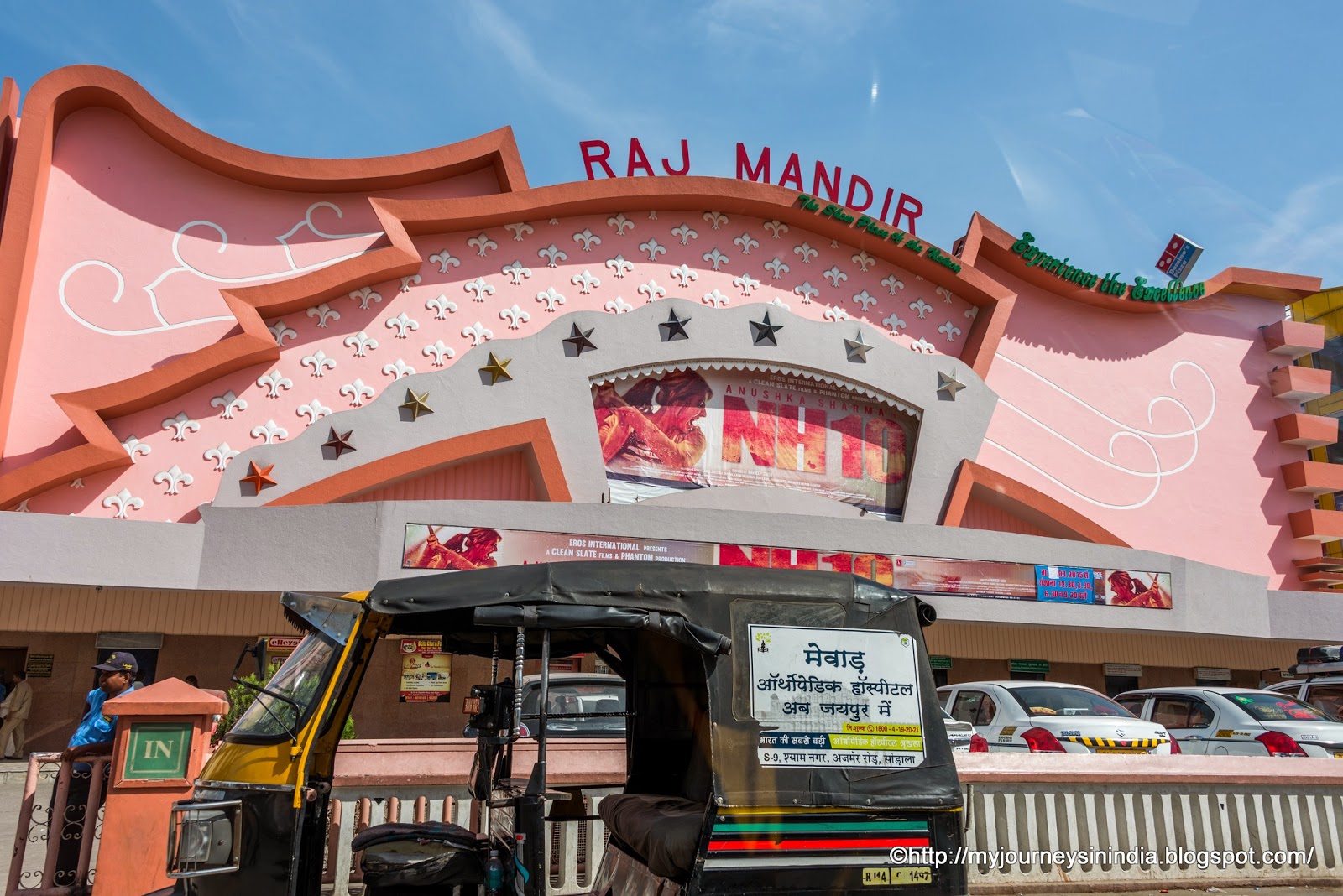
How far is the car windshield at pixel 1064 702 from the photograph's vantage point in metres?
11.5

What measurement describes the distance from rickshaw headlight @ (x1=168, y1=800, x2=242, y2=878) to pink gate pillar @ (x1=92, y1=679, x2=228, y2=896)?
296 centimetres

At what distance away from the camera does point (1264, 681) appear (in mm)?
25047

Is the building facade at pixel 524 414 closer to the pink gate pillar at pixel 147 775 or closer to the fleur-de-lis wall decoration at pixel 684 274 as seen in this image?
the fleur-de-lis wall decoration at pixel 684 274

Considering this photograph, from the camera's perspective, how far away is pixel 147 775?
7.11 m

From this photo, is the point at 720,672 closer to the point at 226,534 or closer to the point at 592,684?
the point at 592,684

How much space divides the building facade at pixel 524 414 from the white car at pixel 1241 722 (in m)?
6.34

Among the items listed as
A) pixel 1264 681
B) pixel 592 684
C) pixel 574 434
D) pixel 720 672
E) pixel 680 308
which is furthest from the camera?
pixel 1264 681

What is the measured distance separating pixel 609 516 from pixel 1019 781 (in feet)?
33.8

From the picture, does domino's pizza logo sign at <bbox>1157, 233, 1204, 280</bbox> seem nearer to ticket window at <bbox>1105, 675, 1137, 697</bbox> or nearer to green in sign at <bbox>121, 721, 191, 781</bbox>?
ticket window at <bbox>1105, 675, 1137, 697</bbox>

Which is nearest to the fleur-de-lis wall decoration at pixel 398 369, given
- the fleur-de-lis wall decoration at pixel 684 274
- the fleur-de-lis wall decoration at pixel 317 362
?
the fleur-de-lis wall decoration at pixel 317 362

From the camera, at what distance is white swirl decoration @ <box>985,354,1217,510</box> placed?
23.3 m

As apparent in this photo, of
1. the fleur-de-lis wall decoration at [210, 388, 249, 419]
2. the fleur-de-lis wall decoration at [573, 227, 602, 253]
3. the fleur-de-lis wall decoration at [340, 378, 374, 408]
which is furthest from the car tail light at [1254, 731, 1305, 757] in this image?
the fleur-de-lis wall decoration at [210, 388, 249, 419]

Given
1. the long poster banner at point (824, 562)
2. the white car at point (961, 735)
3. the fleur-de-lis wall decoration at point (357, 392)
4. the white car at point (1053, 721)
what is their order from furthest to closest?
the fleur-de-lis wall decoration at point (357, 392), the long poster banner at point (824, 562), the white car at point (961, 735), the white car at point (1053, 721)

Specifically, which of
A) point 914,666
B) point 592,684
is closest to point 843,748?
point 914,666
